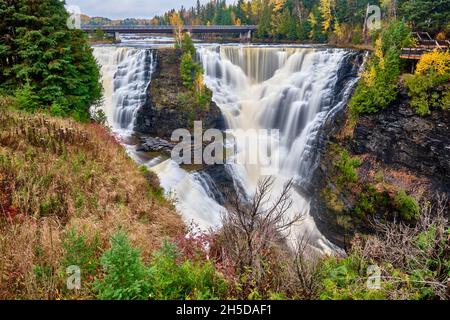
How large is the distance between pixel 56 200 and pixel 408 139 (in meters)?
16.9

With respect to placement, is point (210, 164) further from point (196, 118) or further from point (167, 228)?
point (167, 228)

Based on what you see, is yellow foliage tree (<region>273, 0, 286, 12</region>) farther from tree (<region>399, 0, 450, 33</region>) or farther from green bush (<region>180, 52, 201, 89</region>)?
green bush (<region>180, 52, 201, 89</region>)

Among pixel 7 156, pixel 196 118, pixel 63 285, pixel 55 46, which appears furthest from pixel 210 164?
pixel 63 285

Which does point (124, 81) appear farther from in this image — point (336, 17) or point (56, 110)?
point (336, 17)

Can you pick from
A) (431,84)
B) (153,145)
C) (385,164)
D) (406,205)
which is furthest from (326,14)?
(406,205)

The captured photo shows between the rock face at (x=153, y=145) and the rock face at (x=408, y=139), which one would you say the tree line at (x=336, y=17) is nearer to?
the rock face at (x=408, y=139)

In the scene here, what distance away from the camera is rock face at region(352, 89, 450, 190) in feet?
51.1

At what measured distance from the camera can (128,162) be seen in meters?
12.2

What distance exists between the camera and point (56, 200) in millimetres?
7379

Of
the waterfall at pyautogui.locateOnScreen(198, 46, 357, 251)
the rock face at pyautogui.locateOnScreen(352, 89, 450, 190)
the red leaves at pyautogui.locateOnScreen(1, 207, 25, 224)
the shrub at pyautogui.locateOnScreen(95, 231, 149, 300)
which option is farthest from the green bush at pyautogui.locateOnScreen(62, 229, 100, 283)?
the rock face at pyautogui.locateOnScreen(352, 89, 450, 190)

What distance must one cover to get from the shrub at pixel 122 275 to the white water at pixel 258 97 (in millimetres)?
13088

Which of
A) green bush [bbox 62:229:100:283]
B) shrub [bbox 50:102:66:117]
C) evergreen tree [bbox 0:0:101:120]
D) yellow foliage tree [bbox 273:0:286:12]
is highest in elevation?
yellow foliage tree [bbox 273:0:286:12]

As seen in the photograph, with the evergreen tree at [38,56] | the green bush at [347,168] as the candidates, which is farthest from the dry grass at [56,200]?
the green bush at [347,168]
